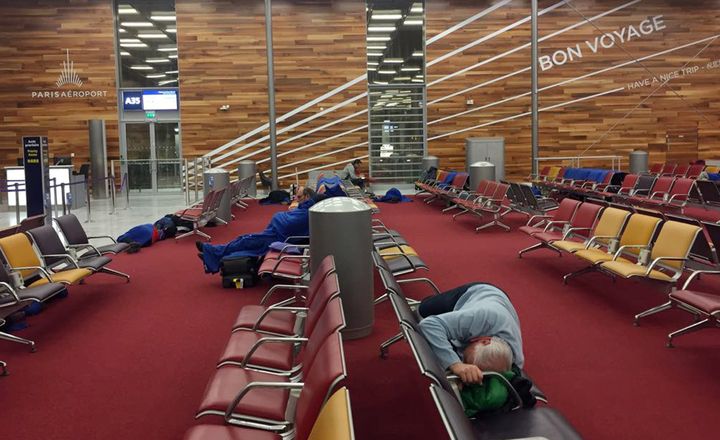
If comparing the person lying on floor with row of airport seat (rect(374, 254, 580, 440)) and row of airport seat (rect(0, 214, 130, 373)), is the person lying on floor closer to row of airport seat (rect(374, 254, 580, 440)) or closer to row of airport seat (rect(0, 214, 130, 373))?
row of airport seat (rect(0, 214, 130, 373))

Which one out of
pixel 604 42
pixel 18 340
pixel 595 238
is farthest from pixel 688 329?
pixel 604 42

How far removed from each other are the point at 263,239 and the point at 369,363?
302 cm

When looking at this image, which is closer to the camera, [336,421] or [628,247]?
[336,421]

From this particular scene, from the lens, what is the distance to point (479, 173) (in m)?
14.7

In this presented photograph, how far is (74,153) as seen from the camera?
20328 millimetres

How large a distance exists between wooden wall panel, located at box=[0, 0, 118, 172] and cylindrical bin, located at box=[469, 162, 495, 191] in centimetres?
1208

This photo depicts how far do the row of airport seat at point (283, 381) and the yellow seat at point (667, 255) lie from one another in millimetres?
2979

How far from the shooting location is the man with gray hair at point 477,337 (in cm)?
276

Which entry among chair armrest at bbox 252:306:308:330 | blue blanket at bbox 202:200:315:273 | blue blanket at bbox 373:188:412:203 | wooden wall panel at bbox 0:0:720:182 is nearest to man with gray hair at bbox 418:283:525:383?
chair armrest at bbox 252:306:308:330

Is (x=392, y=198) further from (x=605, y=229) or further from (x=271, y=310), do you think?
(x=271, y=310)

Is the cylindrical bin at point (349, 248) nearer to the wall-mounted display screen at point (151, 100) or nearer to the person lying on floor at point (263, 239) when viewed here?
the person lying on floor at point (263, 239)

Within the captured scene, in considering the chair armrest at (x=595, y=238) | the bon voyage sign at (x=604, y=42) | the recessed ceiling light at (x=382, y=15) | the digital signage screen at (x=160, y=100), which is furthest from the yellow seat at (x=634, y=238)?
the digital signage screen at (x=160, y=100)

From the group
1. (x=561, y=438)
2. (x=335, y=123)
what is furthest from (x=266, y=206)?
(x=561, y=438)

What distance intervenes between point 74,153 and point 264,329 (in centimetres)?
1874
